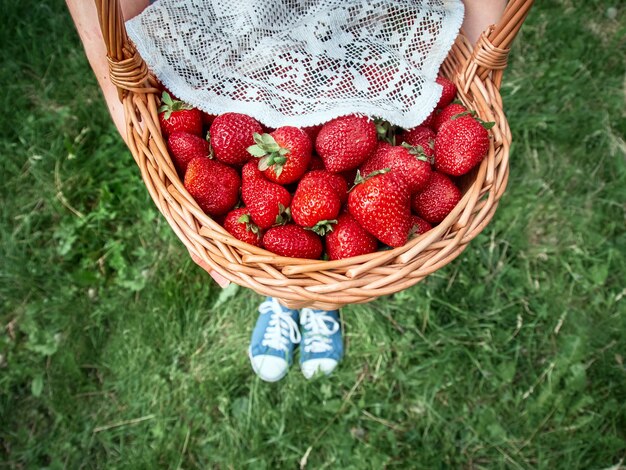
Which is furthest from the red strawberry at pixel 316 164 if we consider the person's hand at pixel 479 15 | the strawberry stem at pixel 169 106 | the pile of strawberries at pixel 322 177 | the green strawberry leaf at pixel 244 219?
the person's hand at pixel 479 15

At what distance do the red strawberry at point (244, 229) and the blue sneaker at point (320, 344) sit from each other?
2.02ft

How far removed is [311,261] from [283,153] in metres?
0.29

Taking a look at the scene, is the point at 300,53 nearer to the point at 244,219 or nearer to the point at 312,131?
the point at 312,131

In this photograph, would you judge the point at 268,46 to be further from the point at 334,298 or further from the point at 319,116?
the point at 334,298

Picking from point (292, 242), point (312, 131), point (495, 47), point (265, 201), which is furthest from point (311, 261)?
point (495, 47)

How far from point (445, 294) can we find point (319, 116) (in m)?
0.83

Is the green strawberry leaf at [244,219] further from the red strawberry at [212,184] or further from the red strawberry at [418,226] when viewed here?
the red strawberry at [418,226]

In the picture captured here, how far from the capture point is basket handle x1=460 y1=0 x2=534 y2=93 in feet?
3.68

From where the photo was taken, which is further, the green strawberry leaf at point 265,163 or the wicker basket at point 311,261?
the green strawberry leaf at point 265,163

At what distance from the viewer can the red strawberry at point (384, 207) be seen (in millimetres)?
1066

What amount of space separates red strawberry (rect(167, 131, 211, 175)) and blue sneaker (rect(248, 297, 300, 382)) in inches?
25.9

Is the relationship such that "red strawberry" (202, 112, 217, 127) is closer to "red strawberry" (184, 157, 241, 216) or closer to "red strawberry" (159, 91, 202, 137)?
"red strawberry" (159, 91, 202, 137)

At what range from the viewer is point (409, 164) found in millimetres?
1170

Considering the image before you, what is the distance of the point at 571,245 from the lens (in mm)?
1852
